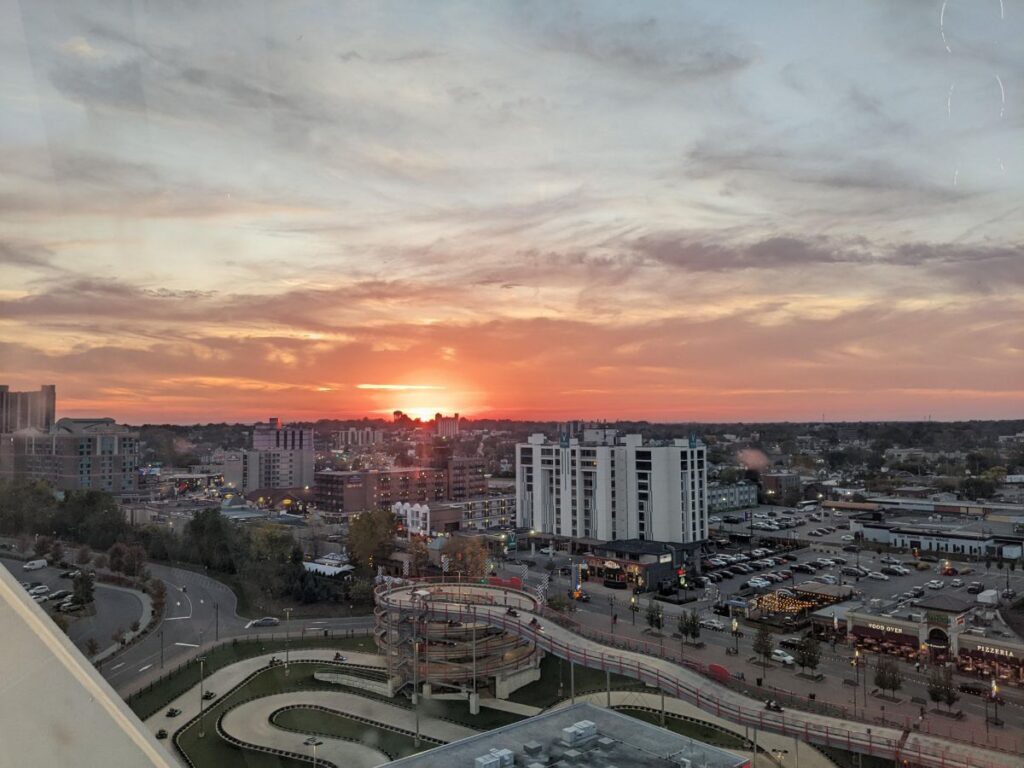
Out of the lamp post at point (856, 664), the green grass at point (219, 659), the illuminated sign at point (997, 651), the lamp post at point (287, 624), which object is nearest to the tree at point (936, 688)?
the lamp post at point (856, 664)

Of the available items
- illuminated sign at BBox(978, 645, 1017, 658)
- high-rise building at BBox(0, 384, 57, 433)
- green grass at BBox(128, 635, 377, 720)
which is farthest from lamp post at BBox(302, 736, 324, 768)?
illuminated sign at BBox(978, 645, 1017, 658)

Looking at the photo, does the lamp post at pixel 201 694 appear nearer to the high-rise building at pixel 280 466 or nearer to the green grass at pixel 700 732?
the green grass at pixel 700 732

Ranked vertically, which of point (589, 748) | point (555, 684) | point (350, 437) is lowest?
point (555, 684)

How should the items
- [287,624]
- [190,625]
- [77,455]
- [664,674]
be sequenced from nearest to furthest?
[77,455], [664,674], [190,625], [287,624]

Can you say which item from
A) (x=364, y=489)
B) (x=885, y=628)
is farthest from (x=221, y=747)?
(x=364, y=489)

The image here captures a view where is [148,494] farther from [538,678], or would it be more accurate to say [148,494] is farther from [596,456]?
[596,456]

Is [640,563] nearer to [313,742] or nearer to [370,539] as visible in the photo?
[370,539]
